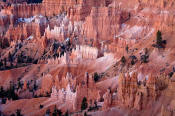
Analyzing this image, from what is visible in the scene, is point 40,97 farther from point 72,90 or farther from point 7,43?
point 7,43

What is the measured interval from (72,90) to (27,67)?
1853cm

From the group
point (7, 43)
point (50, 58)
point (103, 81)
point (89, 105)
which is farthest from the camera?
point (7, 43)

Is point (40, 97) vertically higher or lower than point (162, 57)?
lower

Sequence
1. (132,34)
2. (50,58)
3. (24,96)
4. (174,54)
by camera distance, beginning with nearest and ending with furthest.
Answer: (174,54) → (24,96) → (132,34) → (50,58)

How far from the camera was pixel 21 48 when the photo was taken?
199 ft

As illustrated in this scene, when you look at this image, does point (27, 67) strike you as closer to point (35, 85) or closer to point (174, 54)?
point (35, 85)

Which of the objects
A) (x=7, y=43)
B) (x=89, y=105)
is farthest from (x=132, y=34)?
(x=7, y=43)

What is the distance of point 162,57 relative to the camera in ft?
115

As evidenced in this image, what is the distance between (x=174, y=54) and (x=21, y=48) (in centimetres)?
3347

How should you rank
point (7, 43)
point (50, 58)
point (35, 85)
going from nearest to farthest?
point (35, 85) < point (50, 58) < point (7, 43)

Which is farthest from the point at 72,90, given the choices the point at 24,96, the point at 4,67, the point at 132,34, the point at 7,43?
the point at 7,43

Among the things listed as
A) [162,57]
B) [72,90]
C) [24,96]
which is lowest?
[24,96]

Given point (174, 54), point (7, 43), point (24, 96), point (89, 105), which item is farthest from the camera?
point (7, 43)

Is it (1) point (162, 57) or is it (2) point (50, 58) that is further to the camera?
(2) point (50, 58)
